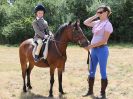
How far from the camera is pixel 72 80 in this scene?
10344mm

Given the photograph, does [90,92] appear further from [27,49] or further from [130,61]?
[130,61]

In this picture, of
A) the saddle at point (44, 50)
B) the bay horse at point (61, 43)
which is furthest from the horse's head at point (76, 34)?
the saddle at point (44, 50)

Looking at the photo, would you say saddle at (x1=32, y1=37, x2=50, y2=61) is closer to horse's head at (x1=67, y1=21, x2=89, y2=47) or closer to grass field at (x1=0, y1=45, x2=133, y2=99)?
horse's head at (x1=67, y1=21, x2=89, y2=47)

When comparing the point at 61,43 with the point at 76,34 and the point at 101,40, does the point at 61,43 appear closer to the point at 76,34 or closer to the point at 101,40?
the point at 76,34

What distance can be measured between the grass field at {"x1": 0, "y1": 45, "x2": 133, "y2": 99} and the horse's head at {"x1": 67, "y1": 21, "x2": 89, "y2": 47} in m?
1.41

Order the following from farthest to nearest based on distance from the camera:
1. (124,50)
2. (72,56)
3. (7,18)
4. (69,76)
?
1. (7,18)
2. (124,50)
3. (72,56)
4. (69,76)

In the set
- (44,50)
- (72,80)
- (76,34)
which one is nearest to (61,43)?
(44,50)

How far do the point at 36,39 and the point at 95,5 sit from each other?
1255 cm

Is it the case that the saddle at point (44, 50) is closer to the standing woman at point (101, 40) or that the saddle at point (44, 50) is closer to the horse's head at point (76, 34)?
the horse's head at point (76, 34)

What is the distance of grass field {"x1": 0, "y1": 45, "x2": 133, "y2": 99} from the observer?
8.78 m

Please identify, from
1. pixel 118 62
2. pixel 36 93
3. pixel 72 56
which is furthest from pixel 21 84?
pixel 72 56

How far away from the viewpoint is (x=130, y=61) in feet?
44.7

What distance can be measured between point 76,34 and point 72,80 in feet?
9.10

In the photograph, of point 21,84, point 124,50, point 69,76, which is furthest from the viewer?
point 124,50
